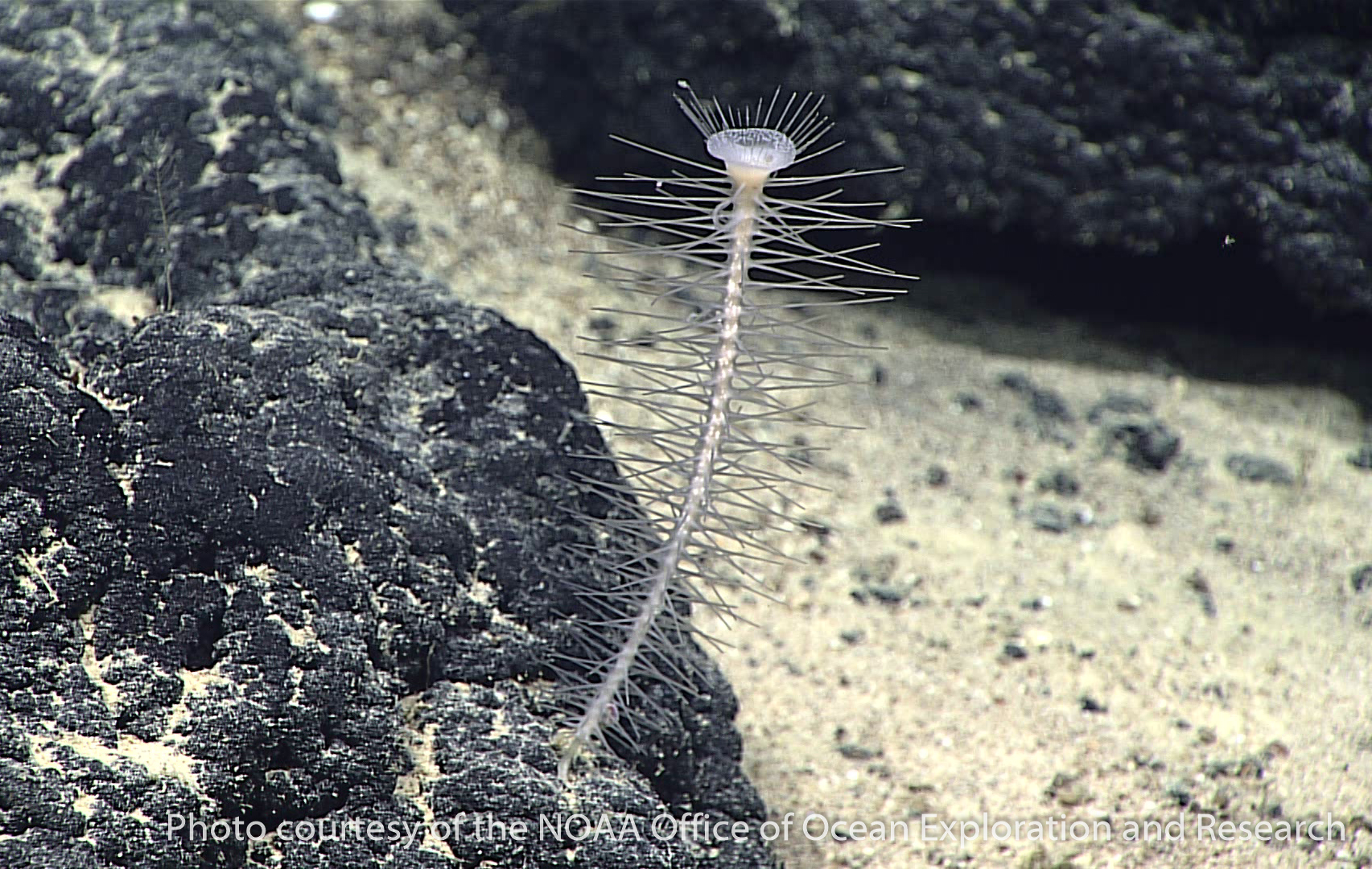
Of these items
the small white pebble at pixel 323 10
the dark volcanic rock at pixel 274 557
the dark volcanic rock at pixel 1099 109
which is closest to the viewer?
the dark volcanic rock at pixel 274 557

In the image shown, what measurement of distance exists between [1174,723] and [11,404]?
108 inches

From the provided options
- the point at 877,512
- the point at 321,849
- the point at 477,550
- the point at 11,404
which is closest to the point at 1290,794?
the point at 877,512

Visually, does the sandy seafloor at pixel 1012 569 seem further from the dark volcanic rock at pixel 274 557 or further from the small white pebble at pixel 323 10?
the dark volcanic rock at pixel 274 557

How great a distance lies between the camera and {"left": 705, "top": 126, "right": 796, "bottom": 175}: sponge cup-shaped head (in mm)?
1864

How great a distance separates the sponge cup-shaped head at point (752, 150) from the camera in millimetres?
1864

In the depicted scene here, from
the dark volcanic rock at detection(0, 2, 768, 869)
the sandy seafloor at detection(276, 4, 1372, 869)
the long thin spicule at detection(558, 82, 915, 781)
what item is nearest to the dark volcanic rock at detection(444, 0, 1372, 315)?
the sandy seafloor at detection(276, 4, 1372, 869)

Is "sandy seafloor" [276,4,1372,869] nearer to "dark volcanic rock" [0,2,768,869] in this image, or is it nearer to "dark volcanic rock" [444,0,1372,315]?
"dark volcanic rock" [444,0,1372,315]

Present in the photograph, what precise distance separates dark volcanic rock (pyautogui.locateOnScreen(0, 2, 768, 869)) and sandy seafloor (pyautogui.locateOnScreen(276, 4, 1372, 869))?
2.64 ft

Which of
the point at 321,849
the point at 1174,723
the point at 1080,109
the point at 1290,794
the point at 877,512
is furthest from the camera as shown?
the point at 1080,109

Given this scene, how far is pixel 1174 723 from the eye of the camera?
297 cm

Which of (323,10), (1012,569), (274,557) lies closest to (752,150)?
(274,557)

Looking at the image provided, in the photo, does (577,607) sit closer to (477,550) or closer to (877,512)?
(477,550)

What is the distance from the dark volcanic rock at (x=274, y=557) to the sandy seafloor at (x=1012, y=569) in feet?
2.64

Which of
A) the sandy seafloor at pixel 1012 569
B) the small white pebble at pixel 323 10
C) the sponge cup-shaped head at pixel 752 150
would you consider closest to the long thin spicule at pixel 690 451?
the sponge cup-shaped head at pixel 752 150
